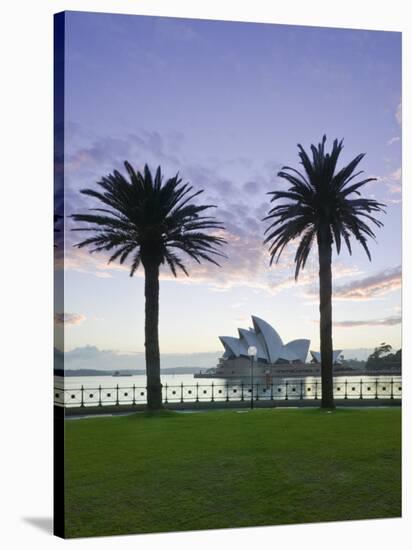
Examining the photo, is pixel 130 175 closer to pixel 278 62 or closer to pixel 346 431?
pixel 278 62

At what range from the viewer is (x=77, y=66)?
17.5 meters

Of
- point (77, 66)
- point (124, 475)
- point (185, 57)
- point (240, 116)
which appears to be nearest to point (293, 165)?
point (240, 116)

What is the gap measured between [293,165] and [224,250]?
5.73 feet

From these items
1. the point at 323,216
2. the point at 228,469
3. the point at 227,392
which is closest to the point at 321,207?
the point at 323,216

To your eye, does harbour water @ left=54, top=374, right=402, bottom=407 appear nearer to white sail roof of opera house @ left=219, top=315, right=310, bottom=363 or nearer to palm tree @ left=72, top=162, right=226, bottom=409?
palm tree @ left=72, top=162, right=226, bottom=409

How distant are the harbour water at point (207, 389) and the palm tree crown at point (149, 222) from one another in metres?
1.64

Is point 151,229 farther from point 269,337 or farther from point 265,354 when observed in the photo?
point 265,354

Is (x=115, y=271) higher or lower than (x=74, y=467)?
higher

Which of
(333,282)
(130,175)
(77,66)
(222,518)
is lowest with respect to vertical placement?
(222,518)

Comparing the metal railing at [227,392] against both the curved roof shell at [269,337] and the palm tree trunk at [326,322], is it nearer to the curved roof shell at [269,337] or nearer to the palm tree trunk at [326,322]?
the palm tree trunk at [326,322]

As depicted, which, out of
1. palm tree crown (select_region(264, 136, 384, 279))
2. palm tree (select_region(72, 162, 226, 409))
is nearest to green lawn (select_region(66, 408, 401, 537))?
palm tree (select_region(72, 162, 226, 409))

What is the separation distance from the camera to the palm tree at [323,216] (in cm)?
1900

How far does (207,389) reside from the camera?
60.6 feet

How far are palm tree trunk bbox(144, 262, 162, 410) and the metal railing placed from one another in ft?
0.35
